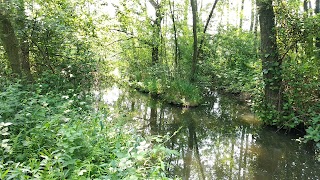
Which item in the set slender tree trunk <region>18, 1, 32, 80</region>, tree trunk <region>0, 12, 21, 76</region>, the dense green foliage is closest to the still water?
the dense green foliage

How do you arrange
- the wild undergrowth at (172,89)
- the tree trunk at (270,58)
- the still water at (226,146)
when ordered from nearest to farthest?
the still water at (226,146), the tree trunk at (270,58), the wild undergrowth at (172,89)

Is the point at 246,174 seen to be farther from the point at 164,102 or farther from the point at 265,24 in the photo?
the point at 164,102

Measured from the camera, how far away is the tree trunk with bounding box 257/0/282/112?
6.28m

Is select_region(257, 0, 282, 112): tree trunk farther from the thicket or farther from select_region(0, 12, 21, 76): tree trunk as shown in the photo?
select_region(0, 12, 21, 76): tree trunk

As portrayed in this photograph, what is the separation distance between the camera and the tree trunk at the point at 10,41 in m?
5.11

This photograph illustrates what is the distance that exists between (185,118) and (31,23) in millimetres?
5007

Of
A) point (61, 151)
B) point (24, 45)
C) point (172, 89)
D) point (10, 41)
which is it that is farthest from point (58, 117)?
point (172, 89)

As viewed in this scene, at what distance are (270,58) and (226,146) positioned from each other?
7.73 ft

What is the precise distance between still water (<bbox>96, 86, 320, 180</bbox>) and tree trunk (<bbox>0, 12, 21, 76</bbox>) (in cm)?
323

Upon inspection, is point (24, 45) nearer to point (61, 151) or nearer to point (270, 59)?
point (61, 151)

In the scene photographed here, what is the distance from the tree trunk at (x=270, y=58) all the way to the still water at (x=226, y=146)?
861 mm

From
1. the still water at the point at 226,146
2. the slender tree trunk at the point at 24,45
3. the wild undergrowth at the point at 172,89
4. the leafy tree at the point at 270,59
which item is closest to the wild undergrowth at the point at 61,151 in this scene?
the still water at the point at 226,146

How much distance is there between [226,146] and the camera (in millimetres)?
5957

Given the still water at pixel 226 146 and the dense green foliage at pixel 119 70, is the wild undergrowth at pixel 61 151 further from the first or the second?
the still water at pixel 226 146
